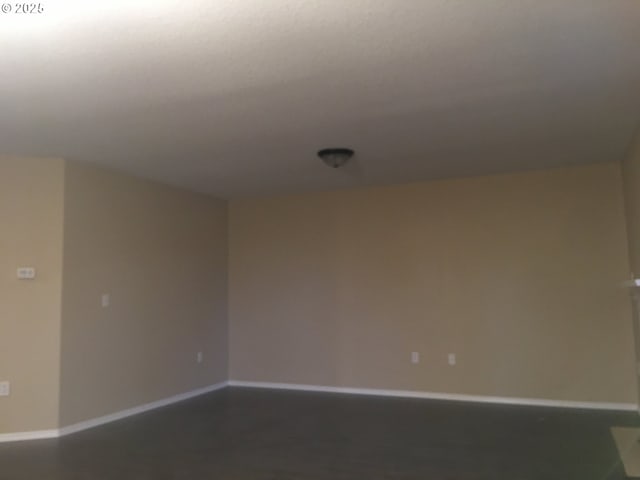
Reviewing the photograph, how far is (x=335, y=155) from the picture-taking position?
14.4 ft

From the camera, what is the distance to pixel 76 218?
4641 millimetres

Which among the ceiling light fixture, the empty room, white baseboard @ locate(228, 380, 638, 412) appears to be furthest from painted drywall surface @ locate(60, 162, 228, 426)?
the ceiling light fixture

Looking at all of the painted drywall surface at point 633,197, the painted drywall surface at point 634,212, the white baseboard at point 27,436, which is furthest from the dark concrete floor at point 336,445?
the painted drywall surface at point 633,197

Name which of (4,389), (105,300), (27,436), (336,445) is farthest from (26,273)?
(336,445)

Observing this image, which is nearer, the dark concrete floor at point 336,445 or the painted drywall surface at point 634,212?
the dark concrete floor at point 336,445

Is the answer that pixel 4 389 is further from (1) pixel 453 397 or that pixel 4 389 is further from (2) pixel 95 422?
(1) pixel 453 397

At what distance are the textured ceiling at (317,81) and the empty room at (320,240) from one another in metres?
0.02

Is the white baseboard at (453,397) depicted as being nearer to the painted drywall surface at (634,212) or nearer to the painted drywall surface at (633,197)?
the painted drywall surface at (634,212)

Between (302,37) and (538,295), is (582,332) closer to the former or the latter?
(538,295)

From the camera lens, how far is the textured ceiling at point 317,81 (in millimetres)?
2291

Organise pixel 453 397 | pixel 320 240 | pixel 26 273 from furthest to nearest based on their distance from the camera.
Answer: pixel 320 240
pixel 453 397
pixel 26 273

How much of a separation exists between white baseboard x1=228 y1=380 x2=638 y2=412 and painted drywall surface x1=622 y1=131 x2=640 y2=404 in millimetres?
382

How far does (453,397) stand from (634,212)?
8.12ft

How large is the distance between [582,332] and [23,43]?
5.01 meters
